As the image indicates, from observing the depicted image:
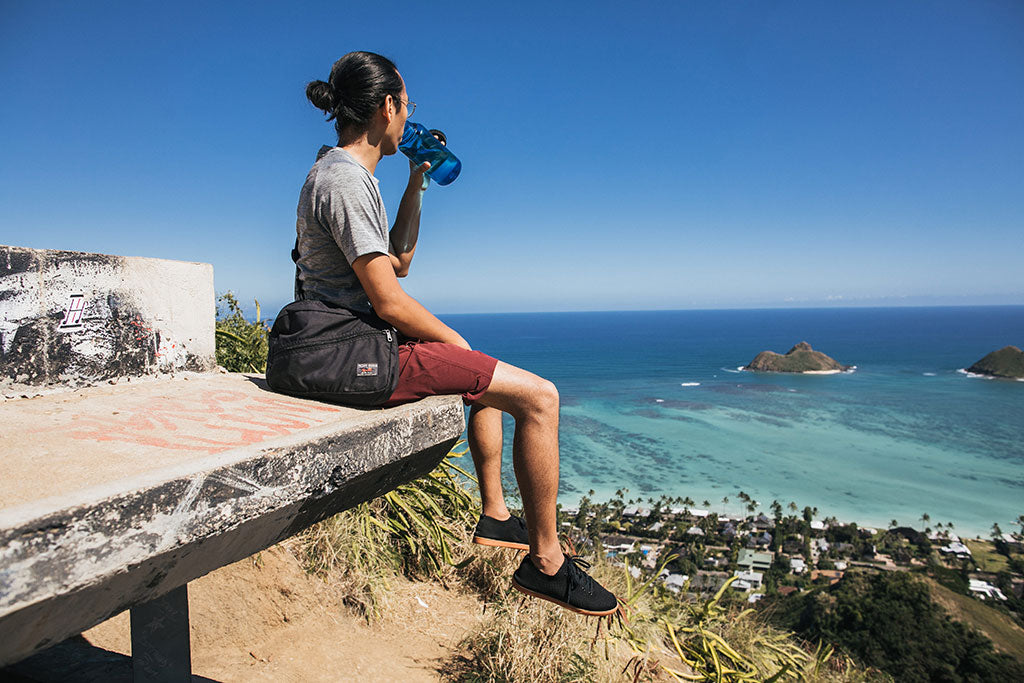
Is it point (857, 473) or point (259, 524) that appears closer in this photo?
point (259, 524)

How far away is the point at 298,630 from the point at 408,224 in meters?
2.64

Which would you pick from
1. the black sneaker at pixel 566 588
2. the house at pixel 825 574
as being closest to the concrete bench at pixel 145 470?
the black sneaker at pixel 566 588

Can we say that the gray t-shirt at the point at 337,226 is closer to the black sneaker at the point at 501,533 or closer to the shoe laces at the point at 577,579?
the black sneaker at the point at 501,533

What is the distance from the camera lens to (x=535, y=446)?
2.31 metres

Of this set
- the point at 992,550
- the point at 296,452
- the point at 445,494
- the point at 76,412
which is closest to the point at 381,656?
the point at 445,494

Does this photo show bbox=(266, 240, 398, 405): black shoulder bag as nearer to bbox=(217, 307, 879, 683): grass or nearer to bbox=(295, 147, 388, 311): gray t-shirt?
bbox=(295, 147, 388, 311): gray t-shirt

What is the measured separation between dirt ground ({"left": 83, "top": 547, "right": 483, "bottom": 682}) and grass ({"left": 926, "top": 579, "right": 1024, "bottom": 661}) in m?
8.21

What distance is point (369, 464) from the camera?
1819mm

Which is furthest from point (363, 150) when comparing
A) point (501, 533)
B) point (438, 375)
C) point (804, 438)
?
point (804, 438)

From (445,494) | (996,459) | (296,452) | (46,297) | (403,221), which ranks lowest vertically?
(996,459)

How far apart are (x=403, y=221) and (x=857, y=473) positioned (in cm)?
3535

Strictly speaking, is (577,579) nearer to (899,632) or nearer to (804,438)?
(899,632)

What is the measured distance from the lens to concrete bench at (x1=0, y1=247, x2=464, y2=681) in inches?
44.0

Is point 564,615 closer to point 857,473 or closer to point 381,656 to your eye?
point 381,656
